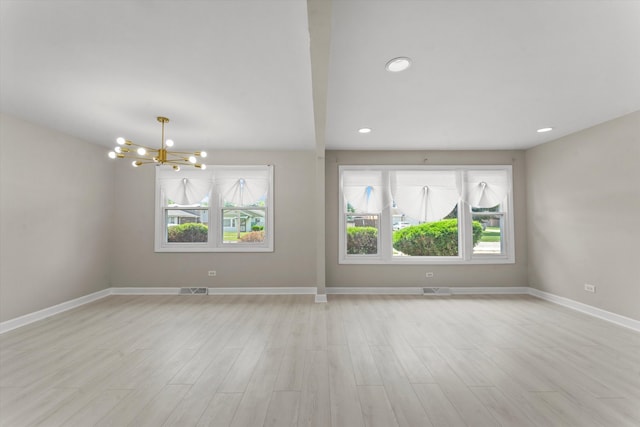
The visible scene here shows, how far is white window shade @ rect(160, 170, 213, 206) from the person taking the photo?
503 cm

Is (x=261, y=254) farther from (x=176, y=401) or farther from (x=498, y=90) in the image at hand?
(x=498, y=90)

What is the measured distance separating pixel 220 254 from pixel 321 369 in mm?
3215

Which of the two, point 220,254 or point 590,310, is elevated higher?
point 220,254

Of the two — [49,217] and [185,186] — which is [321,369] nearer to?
[185,186]

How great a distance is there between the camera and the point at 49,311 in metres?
3.85

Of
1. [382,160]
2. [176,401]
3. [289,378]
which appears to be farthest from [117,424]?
[382,160]

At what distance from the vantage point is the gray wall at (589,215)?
11.2 feet

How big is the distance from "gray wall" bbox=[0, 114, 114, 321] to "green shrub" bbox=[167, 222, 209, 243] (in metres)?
1.03

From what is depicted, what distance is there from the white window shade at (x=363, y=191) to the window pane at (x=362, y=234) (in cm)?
19

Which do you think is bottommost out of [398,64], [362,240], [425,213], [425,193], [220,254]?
[220,254]

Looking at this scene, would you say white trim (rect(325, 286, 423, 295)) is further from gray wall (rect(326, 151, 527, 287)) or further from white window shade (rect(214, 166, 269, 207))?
white window shade (rect(214, 166, 269, 207))

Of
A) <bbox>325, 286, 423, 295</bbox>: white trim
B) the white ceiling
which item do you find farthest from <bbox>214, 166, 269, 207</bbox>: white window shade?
<bbox>325, 286, 423, 295</bbox>: white trim

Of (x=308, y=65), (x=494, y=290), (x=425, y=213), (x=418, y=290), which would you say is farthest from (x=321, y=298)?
(x=308, y=65)

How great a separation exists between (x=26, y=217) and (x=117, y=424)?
3.37 m
